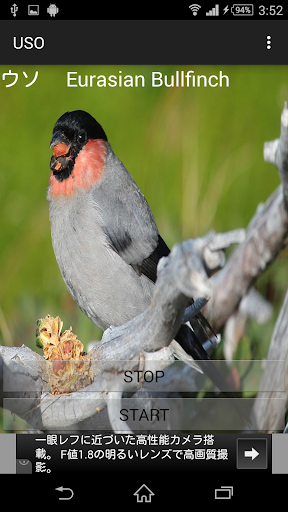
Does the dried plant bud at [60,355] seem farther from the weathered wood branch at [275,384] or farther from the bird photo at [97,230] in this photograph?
the weathered wood branch at [275,384]

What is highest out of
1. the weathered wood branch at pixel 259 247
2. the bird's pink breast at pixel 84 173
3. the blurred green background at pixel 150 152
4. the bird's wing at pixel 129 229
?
the blurred green background at pixel 150 152

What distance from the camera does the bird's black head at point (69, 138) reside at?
2844mm

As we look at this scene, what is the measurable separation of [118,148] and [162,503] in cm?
380

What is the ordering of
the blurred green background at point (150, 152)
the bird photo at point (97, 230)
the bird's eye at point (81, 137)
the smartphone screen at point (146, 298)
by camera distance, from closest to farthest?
the smartphone screen at point (146, 298), the bird photo at point (97, 230), the bird's eye at point (81, 137), the blurred green background at point (150, 152)

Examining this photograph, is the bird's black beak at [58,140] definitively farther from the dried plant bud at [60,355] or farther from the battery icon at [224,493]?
the battery icon at [224,493]

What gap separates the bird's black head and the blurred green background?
1.40m

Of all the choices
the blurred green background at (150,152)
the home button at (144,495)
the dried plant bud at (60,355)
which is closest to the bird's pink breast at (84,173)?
the dried plant bud at (60,355)

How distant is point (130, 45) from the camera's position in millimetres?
2568

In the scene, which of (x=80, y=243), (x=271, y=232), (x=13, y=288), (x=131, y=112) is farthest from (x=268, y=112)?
(x=271, y=232)
